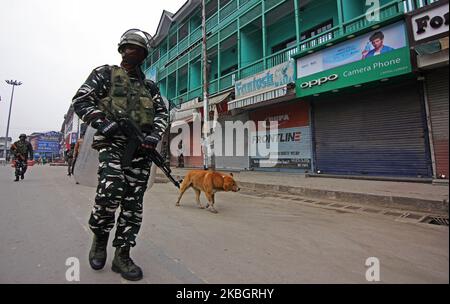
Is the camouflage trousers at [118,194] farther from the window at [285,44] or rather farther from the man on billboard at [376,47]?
the window at [285,44]

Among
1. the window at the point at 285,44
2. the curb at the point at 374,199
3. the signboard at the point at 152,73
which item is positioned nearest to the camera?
the curb at the point at 374,199

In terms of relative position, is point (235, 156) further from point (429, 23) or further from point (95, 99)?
point (95, 99)

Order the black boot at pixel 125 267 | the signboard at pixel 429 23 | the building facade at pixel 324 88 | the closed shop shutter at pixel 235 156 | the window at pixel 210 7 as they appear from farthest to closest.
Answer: the window at pixel 210 7
the closed shop shutter at pixel 235 156
the building facade at pixel 324 88
the signboard at pixel 429 23
the black boot at pixel 125 267

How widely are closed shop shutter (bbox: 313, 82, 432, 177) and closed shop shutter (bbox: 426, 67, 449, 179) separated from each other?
0.70 feet

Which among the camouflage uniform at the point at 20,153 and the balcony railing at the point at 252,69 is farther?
the balcony railing at the point at 252,69

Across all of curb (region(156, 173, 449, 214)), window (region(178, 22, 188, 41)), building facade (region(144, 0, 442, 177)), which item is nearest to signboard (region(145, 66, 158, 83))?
window (region(178, 22, 188, 41))

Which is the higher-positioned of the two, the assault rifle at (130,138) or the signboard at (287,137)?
the signboard at (287,137)

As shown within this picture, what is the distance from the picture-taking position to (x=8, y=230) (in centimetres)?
289

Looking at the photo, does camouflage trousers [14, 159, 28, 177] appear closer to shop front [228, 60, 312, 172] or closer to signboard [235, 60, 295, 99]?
shop front [228, 60, 312, 172]

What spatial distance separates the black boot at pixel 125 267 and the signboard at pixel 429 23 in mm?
7499

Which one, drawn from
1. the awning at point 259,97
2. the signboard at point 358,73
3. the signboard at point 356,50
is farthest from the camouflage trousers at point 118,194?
the awning at point 259,97

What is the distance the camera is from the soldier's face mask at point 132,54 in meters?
2.04

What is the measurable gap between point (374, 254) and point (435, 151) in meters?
5.86
